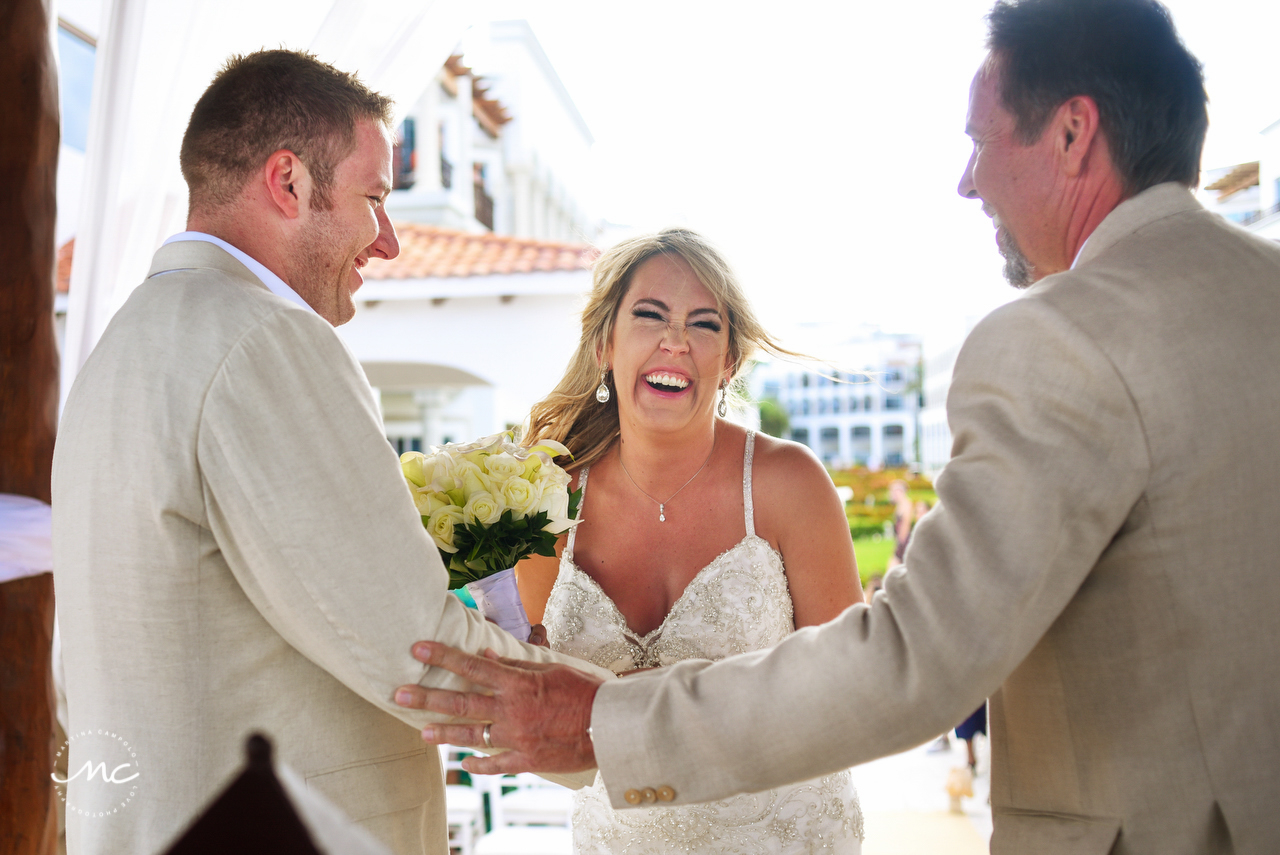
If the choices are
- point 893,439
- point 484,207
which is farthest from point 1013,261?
point 893,439

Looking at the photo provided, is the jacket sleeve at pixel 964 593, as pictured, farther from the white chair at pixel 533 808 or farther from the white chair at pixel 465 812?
the white chair at pixel 465 812

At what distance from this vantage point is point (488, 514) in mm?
2033

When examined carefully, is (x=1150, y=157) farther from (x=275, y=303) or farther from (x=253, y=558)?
(x=253, y=558)

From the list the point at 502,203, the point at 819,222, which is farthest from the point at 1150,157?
the point at 502,203

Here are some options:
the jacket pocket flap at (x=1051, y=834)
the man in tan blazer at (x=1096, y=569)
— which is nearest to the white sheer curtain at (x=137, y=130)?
the man in tan blazer at (x=1096, y=569)

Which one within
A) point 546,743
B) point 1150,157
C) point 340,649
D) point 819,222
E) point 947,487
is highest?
point 819,222

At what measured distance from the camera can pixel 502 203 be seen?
20859 mm

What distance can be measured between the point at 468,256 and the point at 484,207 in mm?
8605

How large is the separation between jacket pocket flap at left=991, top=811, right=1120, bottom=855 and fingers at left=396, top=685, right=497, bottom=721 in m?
0.90

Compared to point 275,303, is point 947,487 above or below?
below

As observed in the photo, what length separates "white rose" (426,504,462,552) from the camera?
2.02 metres

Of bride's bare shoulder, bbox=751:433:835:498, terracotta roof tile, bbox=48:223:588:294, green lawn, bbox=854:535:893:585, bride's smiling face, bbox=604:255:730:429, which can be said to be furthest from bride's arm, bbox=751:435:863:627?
green lawn, bbox=854:535:893:585

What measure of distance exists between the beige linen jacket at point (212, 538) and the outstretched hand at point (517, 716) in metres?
0.09

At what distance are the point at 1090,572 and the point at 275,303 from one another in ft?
4.59
